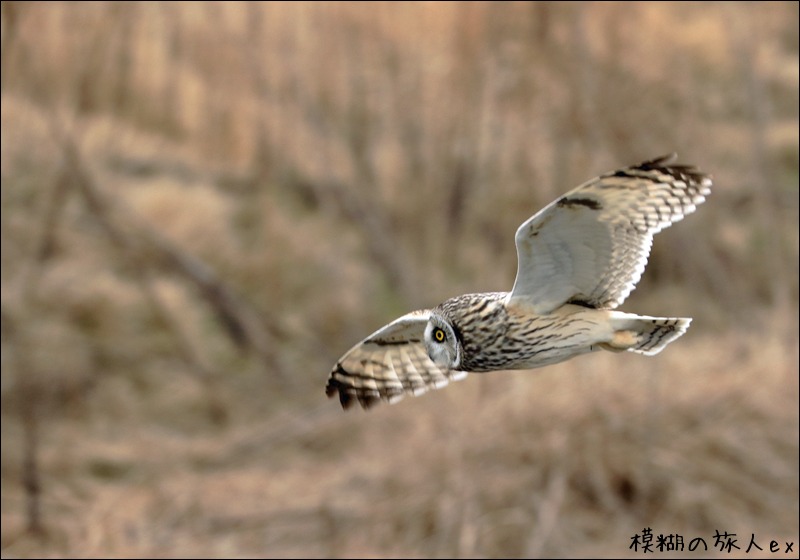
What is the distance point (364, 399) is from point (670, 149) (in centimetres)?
448

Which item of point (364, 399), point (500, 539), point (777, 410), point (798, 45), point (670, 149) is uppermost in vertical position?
point (798, 45)

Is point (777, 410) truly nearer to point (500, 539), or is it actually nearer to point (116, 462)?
point (500, 539)

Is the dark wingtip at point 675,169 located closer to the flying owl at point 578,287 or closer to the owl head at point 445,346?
the flying owl at point 578,287

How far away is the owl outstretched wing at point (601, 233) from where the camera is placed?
220cm

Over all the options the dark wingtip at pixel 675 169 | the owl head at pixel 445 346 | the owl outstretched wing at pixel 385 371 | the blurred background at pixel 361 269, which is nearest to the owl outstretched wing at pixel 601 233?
the dark wingtip at pixel 675 169

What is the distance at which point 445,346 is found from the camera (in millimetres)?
2369

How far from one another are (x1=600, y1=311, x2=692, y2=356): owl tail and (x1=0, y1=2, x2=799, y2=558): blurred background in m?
3.82

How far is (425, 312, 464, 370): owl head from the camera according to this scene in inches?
92.7

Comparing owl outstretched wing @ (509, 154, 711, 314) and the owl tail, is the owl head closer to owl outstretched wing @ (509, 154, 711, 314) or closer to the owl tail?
owl outstretched wing @ (509, 154, 711, 314)

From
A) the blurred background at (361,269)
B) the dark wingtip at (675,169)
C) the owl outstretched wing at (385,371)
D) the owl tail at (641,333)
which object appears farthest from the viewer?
the blurred background at (361,269)

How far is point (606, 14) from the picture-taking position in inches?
296

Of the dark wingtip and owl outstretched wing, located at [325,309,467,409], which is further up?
the dark wingtip

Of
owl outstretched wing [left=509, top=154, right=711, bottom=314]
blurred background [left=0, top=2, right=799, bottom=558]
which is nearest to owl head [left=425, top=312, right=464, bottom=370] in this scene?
owl outstretched wing [left=509, top=154, right=711, bottom=314]

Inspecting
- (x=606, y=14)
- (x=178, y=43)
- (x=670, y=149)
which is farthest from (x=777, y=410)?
(x=178, y=43)
